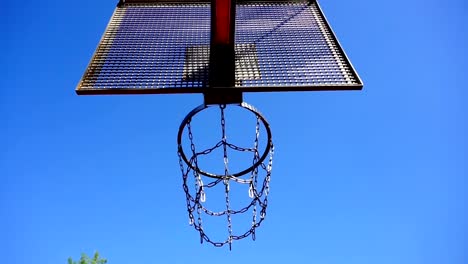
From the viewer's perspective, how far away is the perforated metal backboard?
3377 mm

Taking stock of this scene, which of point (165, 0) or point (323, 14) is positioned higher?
point (165, 0)

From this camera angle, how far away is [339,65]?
371 centimetres

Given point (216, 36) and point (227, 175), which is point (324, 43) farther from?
point (227, 175)

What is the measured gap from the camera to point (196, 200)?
15.1 feet

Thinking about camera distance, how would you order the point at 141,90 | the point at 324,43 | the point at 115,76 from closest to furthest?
1. the point at 141,90
2. the point at 115,76
3. the point at 324,43

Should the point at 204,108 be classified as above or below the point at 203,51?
below

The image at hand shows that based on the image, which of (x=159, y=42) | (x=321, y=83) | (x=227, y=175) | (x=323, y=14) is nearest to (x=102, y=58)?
(x=159, y=42)

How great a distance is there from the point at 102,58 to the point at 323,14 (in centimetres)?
279

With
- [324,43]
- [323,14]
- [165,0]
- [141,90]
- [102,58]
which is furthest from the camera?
[165,0]

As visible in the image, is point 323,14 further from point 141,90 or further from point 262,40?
point 141,90

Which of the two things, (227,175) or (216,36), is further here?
(227,175)

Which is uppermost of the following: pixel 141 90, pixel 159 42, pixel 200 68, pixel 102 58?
pixel 159 42

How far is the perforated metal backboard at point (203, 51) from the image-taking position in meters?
3.38

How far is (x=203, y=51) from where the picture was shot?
156 inches
